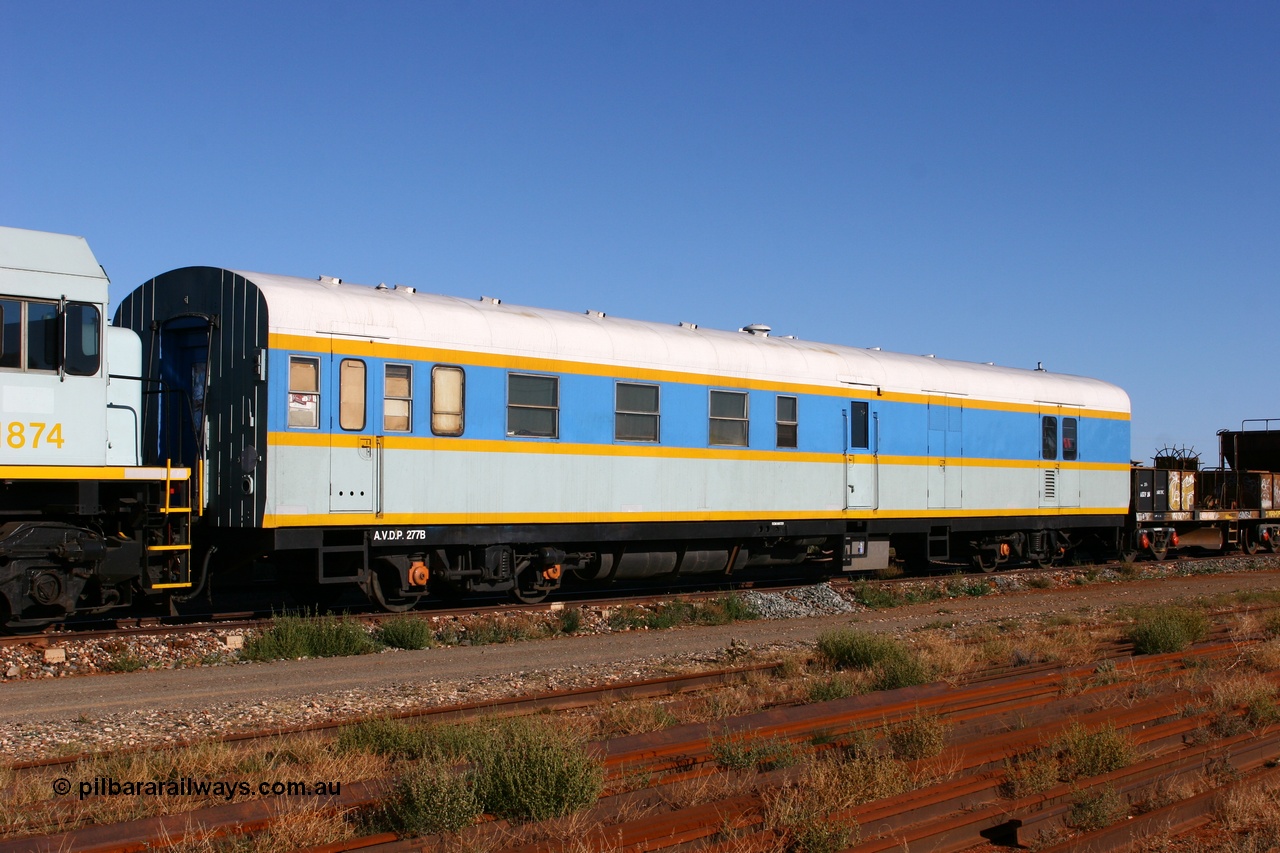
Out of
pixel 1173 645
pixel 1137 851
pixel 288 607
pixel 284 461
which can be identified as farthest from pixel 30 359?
pixel 1173 645

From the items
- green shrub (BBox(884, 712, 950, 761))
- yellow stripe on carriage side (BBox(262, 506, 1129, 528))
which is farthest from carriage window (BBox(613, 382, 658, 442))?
green shrub (BBox(884, 712, 950, 761))

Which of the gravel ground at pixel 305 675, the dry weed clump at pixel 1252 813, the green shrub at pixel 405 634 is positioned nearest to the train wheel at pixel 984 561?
the gravel ground at pixel 305 675

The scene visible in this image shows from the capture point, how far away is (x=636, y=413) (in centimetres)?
1617

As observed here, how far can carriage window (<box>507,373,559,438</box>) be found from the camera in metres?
14.9

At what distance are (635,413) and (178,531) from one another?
6.20 metres

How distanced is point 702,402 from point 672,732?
30.2ft

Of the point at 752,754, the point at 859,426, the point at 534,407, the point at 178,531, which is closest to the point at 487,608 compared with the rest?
the point at 534,407

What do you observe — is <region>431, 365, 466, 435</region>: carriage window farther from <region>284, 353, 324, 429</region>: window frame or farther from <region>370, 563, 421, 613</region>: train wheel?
<region>370, 563, 421, 613</region>: train wheel

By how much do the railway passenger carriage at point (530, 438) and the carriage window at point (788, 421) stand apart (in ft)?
0.09

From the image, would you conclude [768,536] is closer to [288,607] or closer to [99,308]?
[288,607]

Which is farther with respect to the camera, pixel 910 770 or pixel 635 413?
pixel 635 413

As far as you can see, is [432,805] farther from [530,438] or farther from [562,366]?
[562,366]

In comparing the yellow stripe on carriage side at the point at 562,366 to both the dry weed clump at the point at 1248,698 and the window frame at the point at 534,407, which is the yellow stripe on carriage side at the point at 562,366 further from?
the dry weed clump at the point at 1248,698

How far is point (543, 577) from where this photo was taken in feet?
51.8
